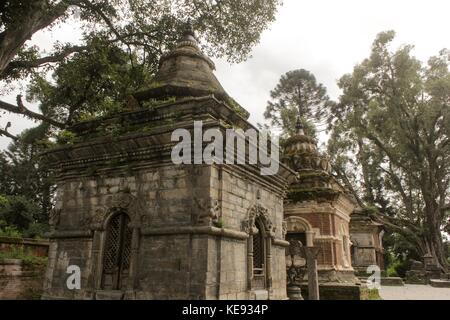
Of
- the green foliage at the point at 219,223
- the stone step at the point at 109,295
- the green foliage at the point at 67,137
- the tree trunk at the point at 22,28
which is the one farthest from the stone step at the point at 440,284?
the tree trunk at the point at 22,28

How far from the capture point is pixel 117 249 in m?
6.97

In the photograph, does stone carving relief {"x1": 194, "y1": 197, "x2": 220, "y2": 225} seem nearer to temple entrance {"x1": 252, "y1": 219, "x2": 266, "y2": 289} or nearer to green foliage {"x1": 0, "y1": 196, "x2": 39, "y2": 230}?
temple entrance {"x1": 252, "y1": 219, "x2": 266, "y2": 289}

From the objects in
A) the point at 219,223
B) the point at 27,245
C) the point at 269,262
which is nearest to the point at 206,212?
the point at 219,223

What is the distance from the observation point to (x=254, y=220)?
762cm

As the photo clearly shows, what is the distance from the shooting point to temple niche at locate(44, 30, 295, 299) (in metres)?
6.21

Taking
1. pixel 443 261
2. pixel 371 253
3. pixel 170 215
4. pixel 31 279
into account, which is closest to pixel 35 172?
pixel 31 279

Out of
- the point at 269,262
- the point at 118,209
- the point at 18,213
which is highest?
the point at 18,213

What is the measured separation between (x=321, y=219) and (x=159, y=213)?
827cm

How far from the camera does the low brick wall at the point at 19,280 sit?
10.9m

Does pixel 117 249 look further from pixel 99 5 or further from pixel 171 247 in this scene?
pixel 99 5

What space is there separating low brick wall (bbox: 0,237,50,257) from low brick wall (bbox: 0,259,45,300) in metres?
2.15

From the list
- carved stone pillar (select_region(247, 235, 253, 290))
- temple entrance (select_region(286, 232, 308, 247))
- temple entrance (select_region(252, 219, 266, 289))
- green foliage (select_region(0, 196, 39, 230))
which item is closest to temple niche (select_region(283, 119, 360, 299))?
temple entrance (select_region(286, 232, 308, 247))

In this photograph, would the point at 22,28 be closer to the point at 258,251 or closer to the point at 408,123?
the point at 258,251
